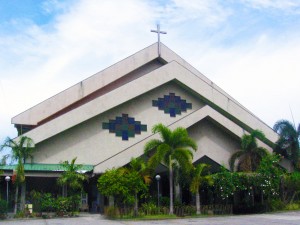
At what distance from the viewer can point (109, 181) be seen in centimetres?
2389

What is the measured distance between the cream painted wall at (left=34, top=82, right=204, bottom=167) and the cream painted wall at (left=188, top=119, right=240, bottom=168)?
183 centimetres

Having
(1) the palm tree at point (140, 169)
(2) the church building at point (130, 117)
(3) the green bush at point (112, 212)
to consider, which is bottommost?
(3) the green bush at point (112, 212)

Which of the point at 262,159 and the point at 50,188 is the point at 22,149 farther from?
the point at 262,159

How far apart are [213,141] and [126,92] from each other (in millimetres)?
7464

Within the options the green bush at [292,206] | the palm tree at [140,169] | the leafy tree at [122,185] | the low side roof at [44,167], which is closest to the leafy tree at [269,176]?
the green bush at [292,206]

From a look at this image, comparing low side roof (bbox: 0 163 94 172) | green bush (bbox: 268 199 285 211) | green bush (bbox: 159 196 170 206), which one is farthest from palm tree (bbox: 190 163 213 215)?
low side roof (bbox: 0 163 94 172)

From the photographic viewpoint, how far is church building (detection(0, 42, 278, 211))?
28.3 meters

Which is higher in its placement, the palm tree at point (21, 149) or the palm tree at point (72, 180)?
the palm tree at point (21, 149)

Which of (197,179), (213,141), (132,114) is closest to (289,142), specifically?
(213,141)

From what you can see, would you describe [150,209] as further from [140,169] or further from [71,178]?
[71,178]

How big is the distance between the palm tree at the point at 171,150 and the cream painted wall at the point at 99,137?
5179mm

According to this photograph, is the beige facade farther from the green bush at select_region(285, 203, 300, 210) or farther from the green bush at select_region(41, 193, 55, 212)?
the green bush at select_region(285, 203, 300, 210)

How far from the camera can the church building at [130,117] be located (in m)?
28.3

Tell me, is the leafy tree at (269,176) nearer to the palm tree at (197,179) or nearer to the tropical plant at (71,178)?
the palm tree at (197,179)
